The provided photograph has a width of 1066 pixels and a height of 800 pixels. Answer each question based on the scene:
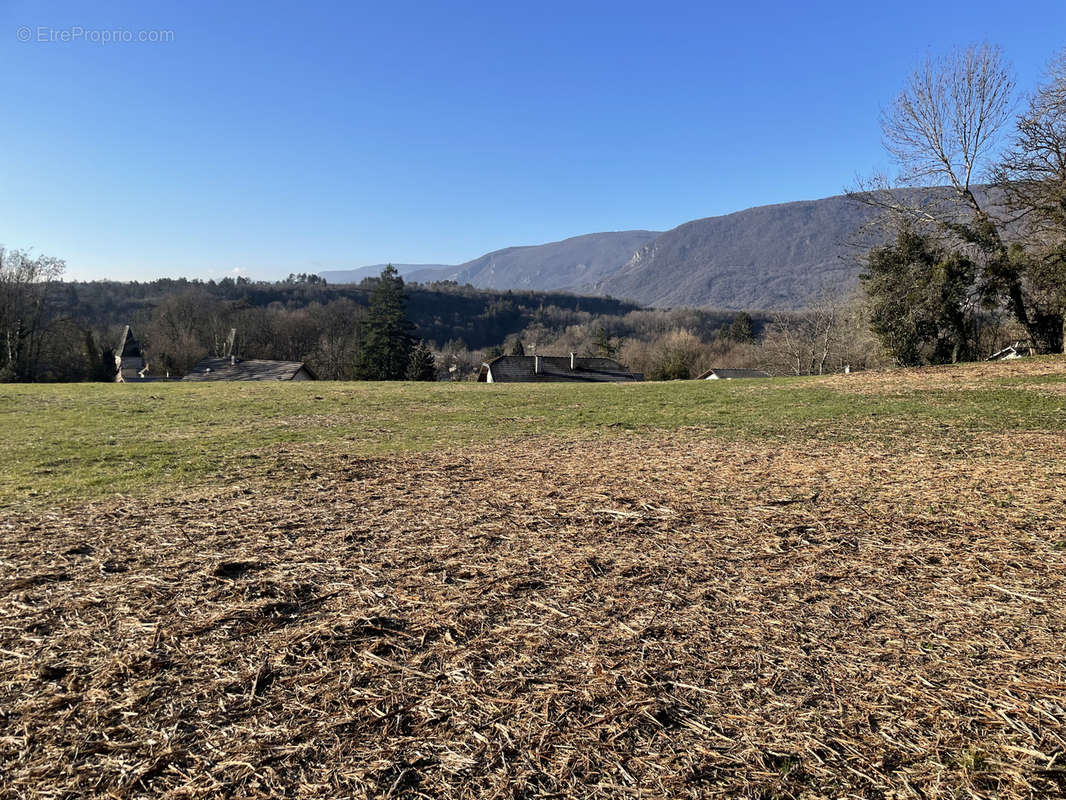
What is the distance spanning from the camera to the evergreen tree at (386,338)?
49.2m

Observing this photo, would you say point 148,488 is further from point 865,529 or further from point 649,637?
point 865,529

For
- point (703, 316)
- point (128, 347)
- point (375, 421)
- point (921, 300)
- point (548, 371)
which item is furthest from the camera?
point (703, 316)

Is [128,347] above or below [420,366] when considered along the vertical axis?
above

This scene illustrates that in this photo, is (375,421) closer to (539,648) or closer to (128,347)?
(539,648)

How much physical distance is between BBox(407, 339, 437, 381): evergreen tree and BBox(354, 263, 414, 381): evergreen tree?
1.60 ft

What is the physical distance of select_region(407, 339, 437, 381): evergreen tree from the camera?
4966 cm

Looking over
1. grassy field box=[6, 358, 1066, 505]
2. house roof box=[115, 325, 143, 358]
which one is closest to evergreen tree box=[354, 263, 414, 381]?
house roof box=[115, 325, 143, 358]

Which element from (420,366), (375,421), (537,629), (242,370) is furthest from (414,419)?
(420,366)

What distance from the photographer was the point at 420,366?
50281 mm

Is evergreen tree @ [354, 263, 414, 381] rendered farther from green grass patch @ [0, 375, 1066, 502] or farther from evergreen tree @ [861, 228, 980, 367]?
evergreen tree @ [861, 228, 980, 367]

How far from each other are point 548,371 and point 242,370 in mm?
22951

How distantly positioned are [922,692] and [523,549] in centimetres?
214

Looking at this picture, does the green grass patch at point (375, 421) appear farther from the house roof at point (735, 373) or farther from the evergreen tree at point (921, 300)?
the house roof at point (735, 373)

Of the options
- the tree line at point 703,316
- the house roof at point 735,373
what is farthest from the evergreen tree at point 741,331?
the house roof at point 735,373
